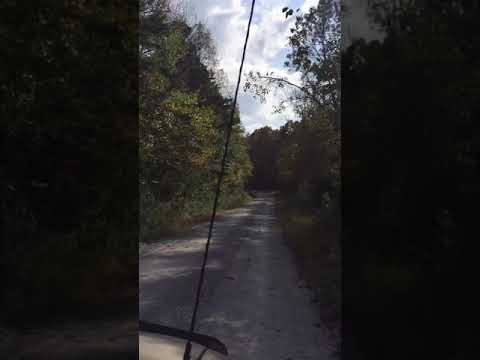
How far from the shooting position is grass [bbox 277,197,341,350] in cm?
340

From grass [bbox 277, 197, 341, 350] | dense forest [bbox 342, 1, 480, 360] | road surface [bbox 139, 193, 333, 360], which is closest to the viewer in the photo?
dense forest [bbox 342, 1, 480, 360]

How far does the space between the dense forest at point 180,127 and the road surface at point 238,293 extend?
22 cm

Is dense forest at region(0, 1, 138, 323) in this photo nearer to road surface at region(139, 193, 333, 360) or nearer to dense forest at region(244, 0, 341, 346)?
road surface at region(139, 193, 333, 360)

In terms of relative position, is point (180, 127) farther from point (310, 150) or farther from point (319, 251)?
point (319, 251)

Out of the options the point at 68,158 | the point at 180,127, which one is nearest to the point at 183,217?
the point at 180,127

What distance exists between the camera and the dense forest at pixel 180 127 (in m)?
3.81

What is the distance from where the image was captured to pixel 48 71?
11.1 ft

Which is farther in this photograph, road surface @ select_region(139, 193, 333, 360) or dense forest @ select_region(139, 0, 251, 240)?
dense forest @ select_region(139, 0, 251, 240)

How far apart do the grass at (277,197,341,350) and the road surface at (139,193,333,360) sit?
78mm

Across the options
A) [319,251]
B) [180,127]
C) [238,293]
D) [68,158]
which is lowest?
[238,293]

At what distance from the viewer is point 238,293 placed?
3531 millimetres

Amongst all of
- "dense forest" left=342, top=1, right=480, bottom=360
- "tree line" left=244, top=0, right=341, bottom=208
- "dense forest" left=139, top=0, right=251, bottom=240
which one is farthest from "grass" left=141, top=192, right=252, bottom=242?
"dense forest" left=342, top=1, right=480, bottom=360

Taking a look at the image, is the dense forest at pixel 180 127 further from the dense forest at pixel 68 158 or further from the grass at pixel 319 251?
the grass at pixel 319 251

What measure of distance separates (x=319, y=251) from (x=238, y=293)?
72 cm
